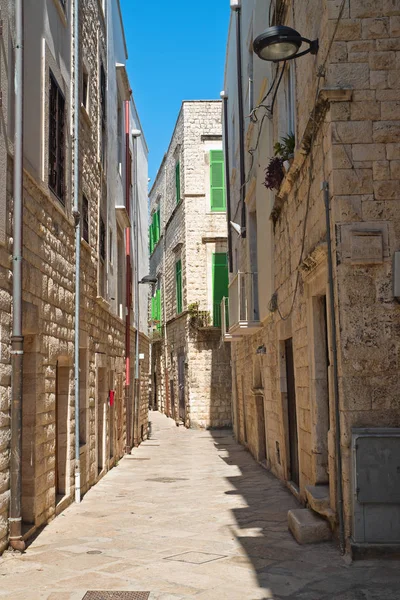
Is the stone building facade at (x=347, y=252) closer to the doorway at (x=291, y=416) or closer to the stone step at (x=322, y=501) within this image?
the stone step at (x=322, y=501)

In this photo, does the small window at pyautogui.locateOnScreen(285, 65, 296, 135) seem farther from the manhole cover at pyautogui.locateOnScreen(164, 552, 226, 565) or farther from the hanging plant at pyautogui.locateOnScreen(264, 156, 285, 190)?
the manhole cover at pyautogui.locateOnScreen(164, 552, 226, 565)

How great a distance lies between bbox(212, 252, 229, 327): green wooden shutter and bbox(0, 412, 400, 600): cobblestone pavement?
13.7 m

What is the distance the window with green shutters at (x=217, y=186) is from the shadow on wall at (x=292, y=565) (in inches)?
660

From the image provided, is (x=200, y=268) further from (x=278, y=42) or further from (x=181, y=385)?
(x=278, y=42)

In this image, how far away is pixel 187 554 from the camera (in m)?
5.95

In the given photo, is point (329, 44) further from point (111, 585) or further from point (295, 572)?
point (111, 585)

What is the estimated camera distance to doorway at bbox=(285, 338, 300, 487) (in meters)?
9.23

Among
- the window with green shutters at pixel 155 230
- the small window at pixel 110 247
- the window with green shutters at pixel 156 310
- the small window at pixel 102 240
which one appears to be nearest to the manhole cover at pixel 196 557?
the small window at pixel 102 240

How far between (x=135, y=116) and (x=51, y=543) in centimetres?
1523

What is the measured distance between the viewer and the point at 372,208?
18.9ft

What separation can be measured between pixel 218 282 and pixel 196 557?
18.7 meters

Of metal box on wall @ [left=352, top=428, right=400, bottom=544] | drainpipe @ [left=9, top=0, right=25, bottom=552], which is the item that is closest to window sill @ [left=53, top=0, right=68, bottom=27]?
drainpipe @ [left=9, top=0, right=25, bottom=552]

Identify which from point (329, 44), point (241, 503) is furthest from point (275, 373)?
point (329, 44)

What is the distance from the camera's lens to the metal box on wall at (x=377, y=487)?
533 cm
